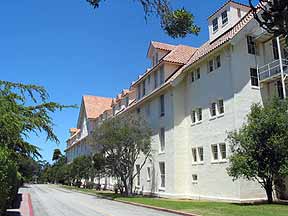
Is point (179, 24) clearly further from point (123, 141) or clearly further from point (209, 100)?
point (123, 141)

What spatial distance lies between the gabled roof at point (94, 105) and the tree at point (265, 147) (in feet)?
157

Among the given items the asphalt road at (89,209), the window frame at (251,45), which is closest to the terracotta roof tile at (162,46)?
the window frame at (251,45)

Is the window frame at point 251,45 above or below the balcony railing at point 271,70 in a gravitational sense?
above

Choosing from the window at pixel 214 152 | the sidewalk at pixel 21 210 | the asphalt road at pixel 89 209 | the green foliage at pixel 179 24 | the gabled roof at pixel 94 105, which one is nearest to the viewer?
the green foliage at pixel 179 24

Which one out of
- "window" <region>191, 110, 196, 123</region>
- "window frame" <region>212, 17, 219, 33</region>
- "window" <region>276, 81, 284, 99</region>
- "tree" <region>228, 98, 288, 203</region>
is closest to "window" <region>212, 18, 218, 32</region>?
"window frame" <region>212, 17, 219, 33</region>

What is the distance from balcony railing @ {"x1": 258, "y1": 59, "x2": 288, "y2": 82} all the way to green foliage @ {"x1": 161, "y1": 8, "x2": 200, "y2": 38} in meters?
20.1

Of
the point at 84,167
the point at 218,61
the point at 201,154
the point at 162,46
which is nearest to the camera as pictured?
the point at 218,61

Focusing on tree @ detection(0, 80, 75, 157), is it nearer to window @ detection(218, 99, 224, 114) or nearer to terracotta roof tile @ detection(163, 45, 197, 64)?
window @ detection(218, 99, 224, 114)

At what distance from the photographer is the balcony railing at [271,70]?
23700mm

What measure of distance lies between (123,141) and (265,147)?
14.5 m

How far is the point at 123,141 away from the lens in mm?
31562

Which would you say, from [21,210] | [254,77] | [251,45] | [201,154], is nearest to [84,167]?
[201,154]

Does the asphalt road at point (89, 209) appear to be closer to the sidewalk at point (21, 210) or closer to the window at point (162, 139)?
the sidewalk at point (21, 210)

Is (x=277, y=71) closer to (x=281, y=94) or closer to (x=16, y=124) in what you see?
(x=281, y=94)
